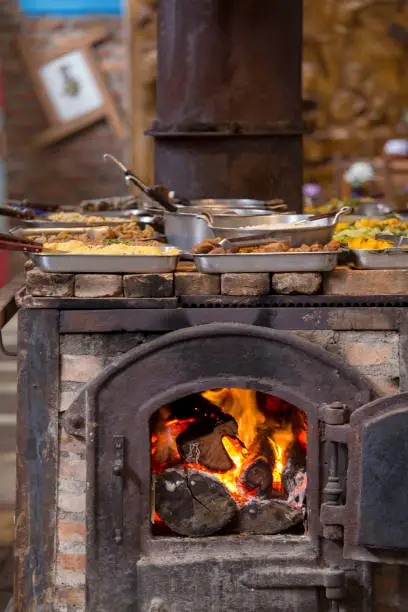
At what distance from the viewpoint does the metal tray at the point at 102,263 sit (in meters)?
3.45

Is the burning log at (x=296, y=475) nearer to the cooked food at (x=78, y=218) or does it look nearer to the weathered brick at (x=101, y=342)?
the weathered brick at (x=101, y=342)

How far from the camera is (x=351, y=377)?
136 inches

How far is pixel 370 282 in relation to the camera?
3504mm

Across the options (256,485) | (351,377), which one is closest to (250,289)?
(351,377)

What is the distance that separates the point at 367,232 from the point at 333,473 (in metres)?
1.02

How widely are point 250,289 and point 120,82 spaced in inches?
318

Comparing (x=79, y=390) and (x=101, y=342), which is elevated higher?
(x=101, y=342)

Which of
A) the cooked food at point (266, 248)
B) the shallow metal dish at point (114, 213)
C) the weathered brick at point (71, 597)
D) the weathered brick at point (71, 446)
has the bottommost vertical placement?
the weathered brick at point (71, 597)

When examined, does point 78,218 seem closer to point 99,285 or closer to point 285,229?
point 99,285

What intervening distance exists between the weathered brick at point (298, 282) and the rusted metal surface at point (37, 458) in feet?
2.31

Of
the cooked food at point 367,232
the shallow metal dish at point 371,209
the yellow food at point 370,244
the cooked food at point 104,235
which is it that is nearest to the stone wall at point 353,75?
the shallow metal dish at point 371,209

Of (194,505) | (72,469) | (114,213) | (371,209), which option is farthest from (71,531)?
(371,209)

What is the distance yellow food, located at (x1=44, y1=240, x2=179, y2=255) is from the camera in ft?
11.6

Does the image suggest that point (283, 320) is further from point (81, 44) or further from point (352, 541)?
point (81, 44)
